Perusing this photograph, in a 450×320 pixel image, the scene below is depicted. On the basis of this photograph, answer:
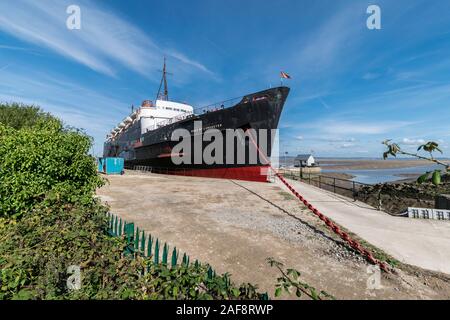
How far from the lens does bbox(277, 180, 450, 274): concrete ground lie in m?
4.50

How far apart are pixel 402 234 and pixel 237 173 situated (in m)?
12.0

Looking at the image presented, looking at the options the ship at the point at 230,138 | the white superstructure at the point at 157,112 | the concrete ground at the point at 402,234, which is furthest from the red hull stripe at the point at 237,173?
the white superstructure at the point at 157,112

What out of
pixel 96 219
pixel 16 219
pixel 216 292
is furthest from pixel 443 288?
pixel 16 219

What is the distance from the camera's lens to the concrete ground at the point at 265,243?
3.52 meters

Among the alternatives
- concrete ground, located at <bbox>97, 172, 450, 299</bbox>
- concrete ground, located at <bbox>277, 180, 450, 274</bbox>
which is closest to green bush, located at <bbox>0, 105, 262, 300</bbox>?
concrete ground, located at <bbox>97, 172, 450, 299</bbox>

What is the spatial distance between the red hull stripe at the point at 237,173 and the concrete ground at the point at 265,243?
6565mm

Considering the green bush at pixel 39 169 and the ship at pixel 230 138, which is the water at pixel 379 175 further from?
the green bush at pixel 39 169

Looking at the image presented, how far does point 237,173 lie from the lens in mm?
17234

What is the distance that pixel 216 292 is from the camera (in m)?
2.31

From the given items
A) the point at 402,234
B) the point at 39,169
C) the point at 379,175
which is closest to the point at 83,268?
the point at 39,169

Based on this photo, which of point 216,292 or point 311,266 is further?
point 311,266

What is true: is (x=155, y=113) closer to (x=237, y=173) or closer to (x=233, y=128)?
(x=233, y=128)
